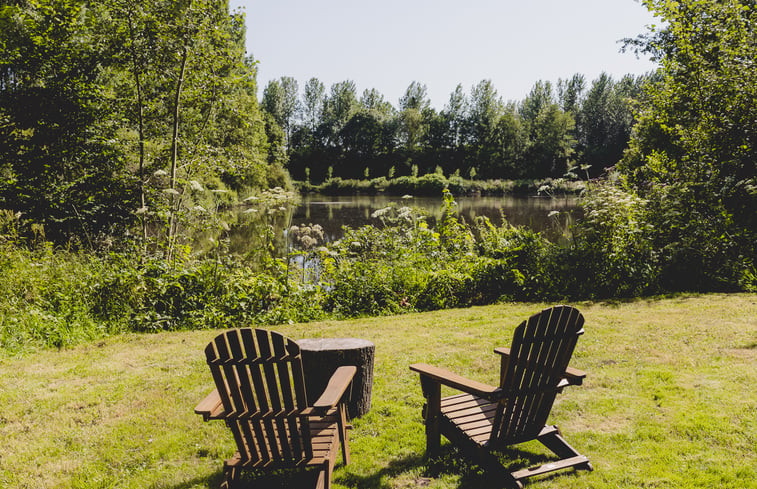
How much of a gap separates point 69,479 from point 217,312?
4.12 meters

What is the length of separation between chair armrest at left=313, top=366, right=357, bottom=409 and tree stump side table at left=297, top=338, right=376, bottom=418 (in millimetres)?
517

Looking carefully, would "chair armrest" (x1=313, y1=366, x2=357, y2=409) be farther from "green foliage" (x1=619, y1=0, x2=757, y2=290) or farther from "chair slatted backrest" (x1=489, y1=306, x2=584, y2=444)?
"green foliage" (x1=619, y1=0, x2=757, y2=290)

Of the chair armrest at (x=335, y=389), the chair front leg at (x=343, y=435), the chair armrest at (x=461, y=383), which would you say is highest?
the chair armrest at (x=461, y=383)

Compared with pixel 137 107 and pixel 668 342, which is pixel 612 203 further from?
pixel 137 107

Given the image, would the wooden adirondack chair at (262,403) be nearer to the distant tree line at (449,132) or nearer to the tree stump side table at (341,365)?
the tree stump side table at (341,365)

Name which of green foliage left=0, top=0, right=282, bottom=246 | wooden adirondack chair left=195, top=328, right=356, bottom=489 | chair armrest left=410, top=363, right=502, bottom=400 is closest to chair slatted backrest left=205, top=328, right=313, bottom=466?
wooden adirondack chair left=195, top=328, right=356, bottom=489

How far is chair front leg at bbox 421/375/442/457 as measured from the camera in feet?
11.0

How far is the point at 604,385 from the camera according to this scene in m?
4.52

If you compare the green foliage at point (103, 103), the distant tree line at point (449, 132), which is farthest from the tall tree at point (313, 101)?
the green foliage at point (103, 103)

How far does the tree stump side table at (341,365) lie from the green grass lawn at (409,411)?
0.16 meters

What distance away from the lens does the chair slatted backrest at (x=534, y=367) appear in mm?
2857

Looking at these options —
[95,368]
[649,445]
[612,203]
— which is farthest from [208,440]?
[612,203]

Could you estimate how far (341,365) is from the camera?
13.0ft

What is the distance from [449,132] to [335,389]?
244ft
